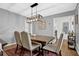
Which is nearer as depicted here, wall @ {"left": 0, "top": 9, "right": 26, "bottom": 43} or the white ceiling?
the white ceiling

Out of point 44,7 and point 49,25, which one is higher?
point 44,7

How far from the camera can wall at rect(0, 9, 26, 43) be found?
129 cm

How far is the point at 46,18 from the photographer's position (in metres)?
1.33

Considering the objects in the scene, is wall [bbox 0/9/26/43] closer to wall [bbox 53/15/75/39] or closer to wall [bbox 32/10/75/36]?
wall [bbox 32/10/75/36]

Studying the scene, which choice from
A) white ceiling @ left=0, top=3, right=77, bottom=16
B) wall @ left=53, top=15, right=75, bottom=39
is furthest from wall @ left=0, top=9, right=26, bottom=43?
wall @ left=53, top=15, right=75, bottom=39

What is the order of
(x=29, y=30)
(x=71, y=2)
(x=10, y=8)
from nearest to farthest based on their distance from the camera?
(x=71, y=2)
(x=10, y=8)
(x=29, y=30)

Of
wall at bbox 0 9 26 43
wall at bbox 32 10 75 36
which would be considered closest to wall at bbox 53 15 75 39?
wall at bbox 32 10 75 36

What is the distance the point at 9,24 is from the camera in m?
1.38

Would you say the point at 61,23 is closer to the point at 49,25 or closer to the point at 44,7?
the point at 49,25

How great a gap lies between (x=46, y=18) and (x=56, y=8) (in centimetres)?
29

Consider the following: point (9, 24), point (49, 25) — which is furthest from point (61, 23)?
point (9, 24)

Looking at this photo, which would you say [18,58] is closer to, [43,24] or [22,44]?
[22,44]

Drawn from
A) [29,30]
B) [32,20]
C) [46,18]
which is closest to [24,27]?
[29,30]

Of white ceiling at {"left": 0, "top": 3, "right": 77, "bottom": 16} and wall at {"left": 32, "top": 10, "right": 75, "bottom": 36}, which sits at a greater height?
white ceiling at {"left": 0, "top": 3, "right": 77, "bottom": 16}
